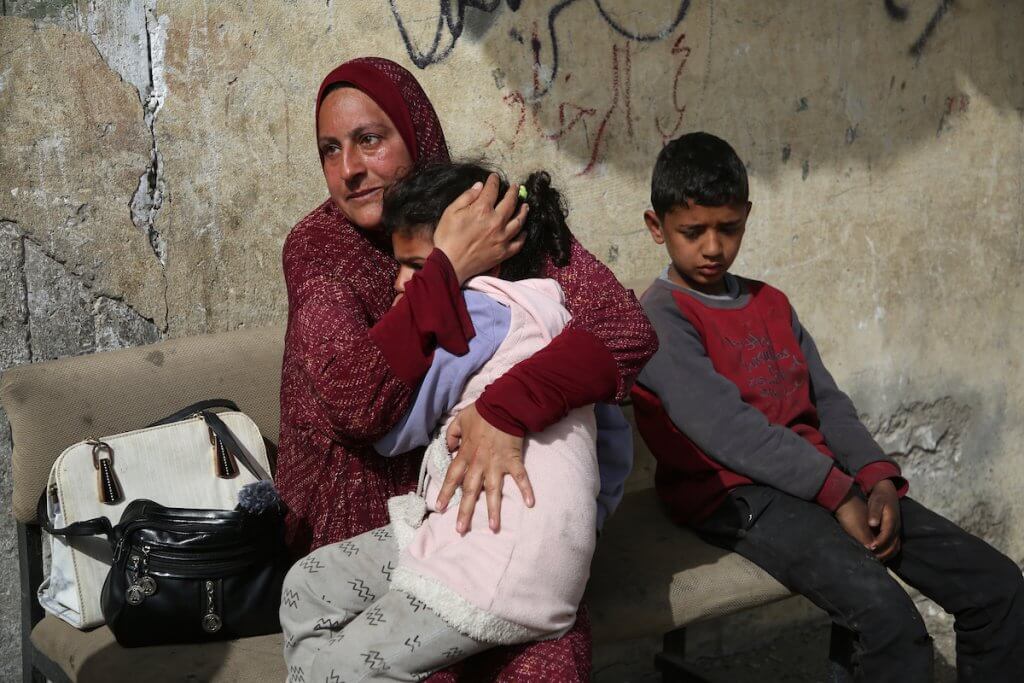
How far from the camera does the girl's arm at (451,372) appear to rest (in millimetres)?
1935

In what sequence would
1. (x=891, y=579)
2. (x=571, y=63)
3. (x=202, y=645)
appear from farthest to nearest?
(x=571, y=63)
(x=891, y=579)
(x=202, y=645)

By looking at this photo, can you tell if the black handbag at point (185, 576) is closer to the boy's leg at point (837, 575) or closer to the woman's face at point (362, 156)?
the woman's face at point (362, 156)

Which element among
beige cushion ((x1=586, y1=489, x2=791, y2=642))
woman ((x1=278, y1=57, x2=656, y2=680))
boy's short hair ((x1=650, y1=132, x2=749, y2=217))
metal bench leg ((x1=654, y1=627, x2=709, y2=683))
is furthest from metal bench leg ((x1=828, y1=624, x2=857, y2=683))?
boy's short hair ((x1=650, y1=132, x2=749, y2=217))

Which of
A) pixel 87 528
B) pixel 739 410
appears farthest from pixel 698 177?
pixel 87 528

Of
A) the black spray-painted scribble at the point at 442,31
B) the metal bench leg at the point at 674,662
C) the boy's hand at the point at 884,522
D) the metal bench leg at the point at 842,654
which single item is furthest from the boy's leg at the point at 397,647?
the black spray-painted scribble at the point at 442,31

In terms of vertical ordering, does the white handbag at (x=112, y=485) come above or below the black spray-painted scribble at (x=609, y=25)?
below

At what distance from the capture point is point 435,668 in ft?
5.89

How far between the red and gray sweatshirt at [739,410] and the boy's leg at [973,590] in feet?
0.64

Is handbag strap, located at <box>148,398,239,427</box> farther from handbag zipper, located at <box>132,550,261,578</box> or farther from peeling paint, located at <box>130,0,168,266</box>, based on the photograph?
peeling paint, located at <box>130,0,168,266</box>

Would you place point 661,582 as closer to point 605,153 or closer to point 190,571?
point 190,571

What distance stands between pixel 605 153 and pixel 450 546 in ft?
6.28

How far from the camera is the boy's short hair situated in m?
2.78

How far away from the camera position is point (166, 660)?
2.07m

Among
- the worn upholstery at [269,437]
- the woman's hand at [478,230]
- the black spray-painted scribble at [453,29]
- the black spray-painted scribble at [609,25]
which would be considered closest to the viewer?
the woman's hand at [478,230]
